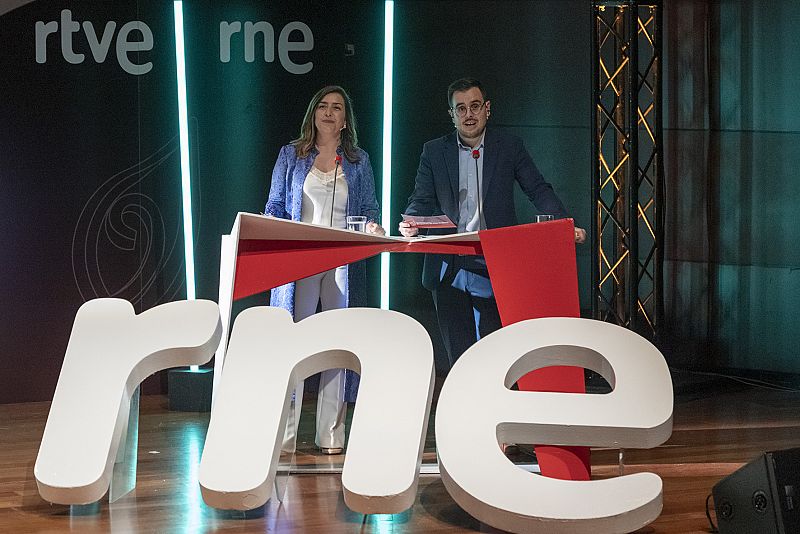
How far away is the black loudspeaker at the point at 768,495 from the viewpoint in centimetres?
260

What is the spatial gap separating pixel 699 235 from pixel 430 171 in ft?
8.95

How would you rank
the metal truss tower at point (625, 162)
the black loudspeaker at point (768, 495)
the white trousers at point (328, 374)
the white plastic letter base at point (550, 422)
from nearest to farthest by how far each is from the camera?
the black loudspeaker at point (768, 495) < the white plastic letter base at point (550, 422) < the white trousers at point (328, 374) < the metal truss tower at point (625, 162)

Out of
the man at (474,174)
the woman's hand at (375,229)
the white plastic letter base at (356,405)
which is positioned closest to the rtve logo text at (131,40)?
the man at (474,174)

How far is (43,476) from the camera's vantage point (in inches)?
121

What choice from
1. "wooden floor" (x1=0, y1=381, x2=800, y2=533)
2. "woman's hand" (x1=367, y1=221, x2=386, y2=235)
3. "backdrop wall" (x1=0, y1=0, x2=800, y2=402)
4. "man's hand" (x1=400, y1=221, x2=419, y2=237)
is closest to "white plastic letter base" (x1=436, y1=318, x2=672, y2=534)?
"wooden floor" (x1=0, y1=381, x2=800, y2=533)

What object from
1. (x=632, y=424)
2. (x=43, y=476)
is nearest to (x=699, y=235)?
(x=632, y=424)

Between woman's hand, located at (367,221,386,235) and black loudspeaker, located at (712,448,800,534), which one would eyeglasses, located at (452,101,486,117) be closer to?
woman's hand, located at (367,221,386,235)

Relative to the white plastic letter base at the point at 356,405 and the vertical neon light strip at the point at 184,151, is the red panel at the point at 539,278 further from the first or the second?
the vertical neon light strip at the point at 184,151

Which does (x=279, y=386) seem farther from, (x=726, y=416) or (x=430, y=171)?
(x=726, y=416)

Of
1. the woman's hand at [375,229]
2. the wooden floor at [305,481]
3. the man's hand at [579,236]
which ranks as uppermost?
the woman's hand at [375,229]

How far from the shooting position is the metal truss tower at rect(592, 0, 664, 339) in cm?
564

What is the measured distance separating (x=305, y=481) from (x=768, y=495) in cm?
178

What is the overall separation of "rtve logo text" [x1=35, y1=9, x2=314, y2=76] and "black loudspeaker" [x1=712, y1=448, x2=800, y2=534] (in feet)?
13.1

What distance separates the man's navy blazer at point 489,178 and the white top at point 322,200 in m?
0.32
